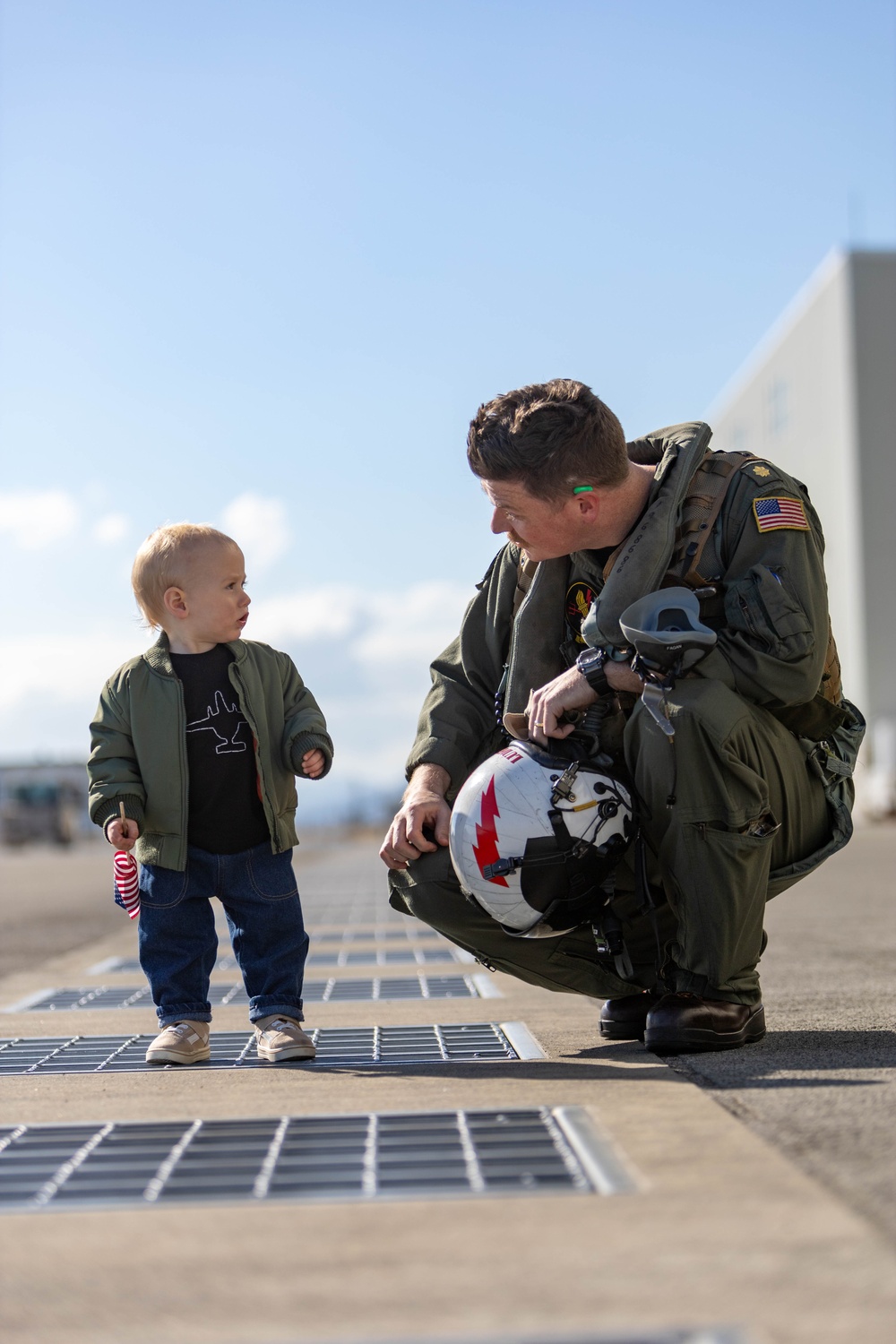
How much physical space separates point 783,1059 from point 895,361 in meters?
31.7

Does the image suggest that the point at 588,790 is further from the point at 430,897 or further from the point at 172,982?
the point at 172,982

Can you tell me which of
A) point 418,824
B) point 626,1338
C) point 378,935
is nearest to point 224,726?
point 418,824

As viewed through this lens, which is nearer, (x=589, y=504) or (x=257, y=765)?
(x=589, y=504)

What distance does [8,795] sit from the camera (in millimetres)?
45188

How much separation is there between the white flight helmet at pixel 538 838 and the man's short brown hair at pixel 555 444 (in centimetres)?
59

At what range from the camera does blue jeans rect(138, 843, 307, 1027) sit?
10.4ft

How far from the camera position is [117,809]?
3174 mm

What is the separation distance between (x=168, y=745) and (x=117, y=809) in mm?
186

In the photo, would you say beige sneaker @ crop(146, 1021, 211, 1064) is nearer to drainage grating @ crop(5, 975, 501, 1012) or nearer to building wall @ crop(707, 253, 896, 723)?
drainage grating @ crop(5, 975, 501, 1012)

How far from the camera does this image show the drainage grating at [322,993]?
4117 mm

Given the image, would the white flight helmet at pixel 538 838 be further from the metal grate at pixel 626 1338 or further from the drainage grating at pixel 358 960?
the drainage grating at pixel 358 960

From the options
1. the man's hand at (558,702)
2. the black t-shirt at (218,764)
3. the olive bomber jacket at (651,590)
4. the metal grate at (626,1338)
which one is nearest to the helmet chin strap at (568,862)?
the man's hand at (558,702)

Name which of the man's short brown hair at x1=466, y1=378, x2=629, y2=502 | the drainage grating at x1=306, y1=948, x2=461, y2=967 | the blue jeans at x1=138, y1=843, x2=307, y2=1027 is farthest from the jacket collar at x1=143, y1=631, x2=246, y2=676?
the drainage grating at x1=306, y1=948, x2=461, y2=967

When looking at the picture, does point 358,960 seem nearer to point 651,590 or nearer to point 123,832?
point 123,832
